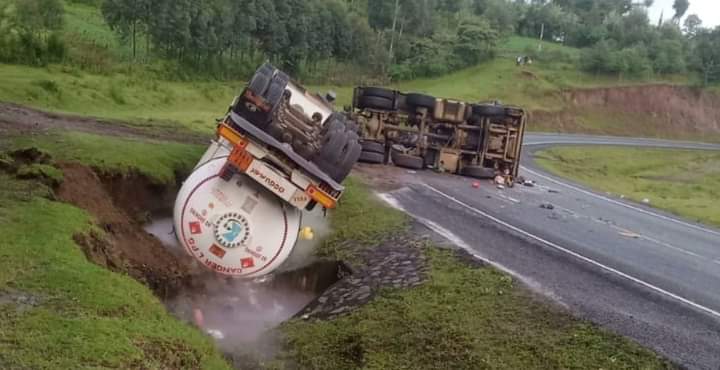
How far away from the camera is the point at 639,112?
63969 mm

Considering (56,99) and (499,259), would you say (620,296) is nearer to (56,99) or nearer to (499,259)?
(499,259)

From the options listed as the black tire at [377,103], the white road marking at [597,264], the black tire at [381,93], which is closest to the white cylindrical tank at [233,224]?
the white road marking at [597,264]

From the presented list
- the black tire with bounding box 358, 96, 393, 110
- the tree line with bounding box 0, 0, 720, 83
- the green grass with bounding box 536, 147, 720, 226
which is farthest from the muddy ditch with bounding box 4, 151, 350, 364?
the tree line with bounding box 0, 0, 720, 83

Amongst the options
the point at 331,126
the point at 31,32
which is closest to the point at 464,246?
the point at 331,126

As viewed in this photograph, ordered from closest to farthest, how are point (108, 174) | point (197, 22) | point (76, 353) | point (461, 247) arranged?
point (76, 353), point (461, 247), point (108, 174), point (197, 22)

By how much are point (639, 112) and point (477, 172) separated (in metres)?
49.2

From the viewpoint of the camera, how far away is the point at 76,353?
593cm

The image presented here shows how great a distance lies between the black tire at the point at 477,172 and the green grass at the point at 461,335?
36.6 ft

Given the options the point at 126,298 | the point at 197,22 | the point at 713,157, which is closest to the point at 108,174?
the point at 126,298

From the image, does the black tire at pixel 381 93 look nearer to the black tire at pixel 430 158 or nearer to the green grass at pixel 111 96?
the black tire at pixel 430 158

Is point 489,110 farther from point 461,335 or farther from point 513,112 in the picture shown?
point 461,335

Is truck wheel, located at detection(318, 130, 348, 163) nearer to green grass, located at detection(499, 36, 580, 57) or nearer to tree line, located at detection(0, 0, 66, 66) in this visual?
tree line, located at detection(0, 0, 66, 66)

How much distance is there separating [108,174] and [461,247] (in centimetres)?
719

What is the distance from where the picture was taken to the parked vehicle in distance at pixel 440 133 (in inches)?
834
